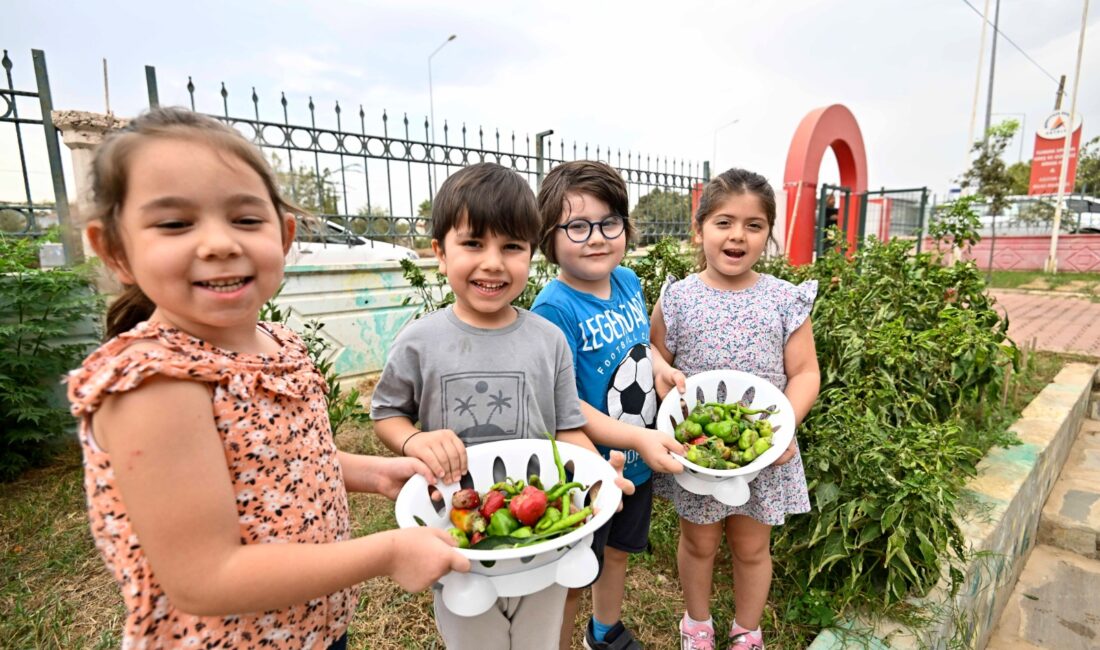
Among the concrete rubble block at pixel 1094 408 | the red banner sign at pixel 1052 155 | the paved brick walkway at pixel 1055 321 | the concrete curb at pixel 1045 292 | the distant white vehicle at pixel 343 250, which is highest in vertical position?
the red banner sign at pixel 1052 155

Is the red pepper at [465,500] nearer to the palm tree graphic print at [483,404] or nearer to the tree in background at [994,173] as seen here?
the palm tree graphic print at [483,404]

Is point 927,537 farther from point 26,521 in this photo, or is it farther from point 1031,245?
point 1031,245

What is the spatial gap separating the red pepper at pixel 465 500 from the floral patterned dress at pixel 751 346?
96 centimetres

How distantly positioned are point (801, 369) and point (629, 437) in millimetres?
741

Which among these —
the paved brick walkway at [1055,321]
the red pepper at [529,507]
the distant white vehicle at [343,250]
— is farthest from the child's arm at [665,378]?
the paved brick walkway at [1055,321]

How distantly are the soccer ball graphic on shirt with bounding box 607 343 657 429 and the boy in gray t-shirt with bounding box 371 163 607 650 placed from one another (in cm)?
38

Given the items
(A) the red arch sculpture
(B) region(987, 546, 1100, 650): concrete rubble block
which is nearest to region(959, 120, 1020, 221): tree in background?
(A) the red arch sculpture

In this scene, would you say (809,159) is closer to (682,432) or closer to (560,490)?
(682,432)

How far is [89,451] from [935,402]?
3.63m

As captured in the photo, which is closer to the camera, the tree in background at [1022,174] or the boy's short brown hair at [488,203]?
the boy's short brown hair at [488,203]

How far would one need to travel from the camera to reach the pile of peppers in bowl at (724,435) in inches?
62.8

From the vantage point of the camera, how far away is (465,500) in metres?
1.18

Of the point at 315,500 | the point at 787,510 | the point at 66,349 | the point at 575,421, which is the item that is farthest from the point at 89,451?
the point at 66,349

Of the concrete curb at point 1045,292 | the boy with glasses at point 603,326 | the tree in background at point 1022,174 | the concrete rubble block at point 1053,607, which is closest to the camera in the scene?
the boy with glasses at point 603,326
